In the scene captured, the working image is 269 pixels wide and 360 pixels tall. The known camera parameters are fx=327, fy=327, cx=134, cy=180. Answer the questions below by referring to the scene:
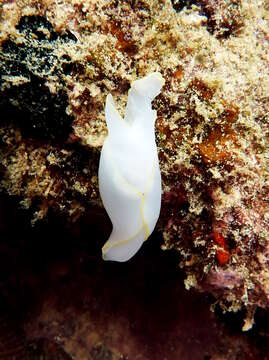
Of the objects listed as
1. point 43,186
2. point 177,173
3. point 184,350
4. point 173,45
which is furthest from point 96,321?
point 173,45

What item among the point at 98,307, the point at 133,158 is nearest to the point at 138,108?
the point at 133,158

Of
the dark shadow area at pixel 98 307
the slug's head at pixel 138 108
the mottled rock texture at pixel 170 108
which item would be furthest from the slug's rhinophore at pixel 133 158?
the dark shadow area at pixel 98 307

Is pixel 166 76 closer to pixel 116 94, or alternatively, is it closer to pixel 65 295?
pixel 116 94

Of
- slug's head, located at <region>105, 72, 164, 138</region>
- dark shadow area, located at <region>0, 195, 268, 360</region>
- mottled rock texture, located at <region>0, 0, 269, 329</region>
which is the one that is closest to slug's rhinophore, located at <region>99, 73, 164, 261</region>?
slug's head, located at <region>105, 72, 164, 138</region>

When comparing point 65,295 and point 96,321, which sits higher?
point 65,295

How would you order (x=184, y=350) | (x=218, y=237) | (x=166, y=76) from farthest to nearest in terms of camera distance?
(x=184, y=350)
(x=218, y=237)
(x=166, y=76)

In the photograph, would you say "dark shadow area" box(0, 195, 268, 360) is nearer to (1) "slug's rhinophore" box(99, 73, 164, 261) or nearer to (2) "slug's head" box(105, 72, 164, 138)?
(1) "slug's rhinophore" box(99, 73, 164, 261)

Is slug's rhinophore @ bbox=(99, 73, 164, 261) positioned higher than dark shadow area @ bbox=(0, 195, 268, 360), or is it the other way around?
slug's rhinophore @ bbox=(99, 73, 164, 261)
